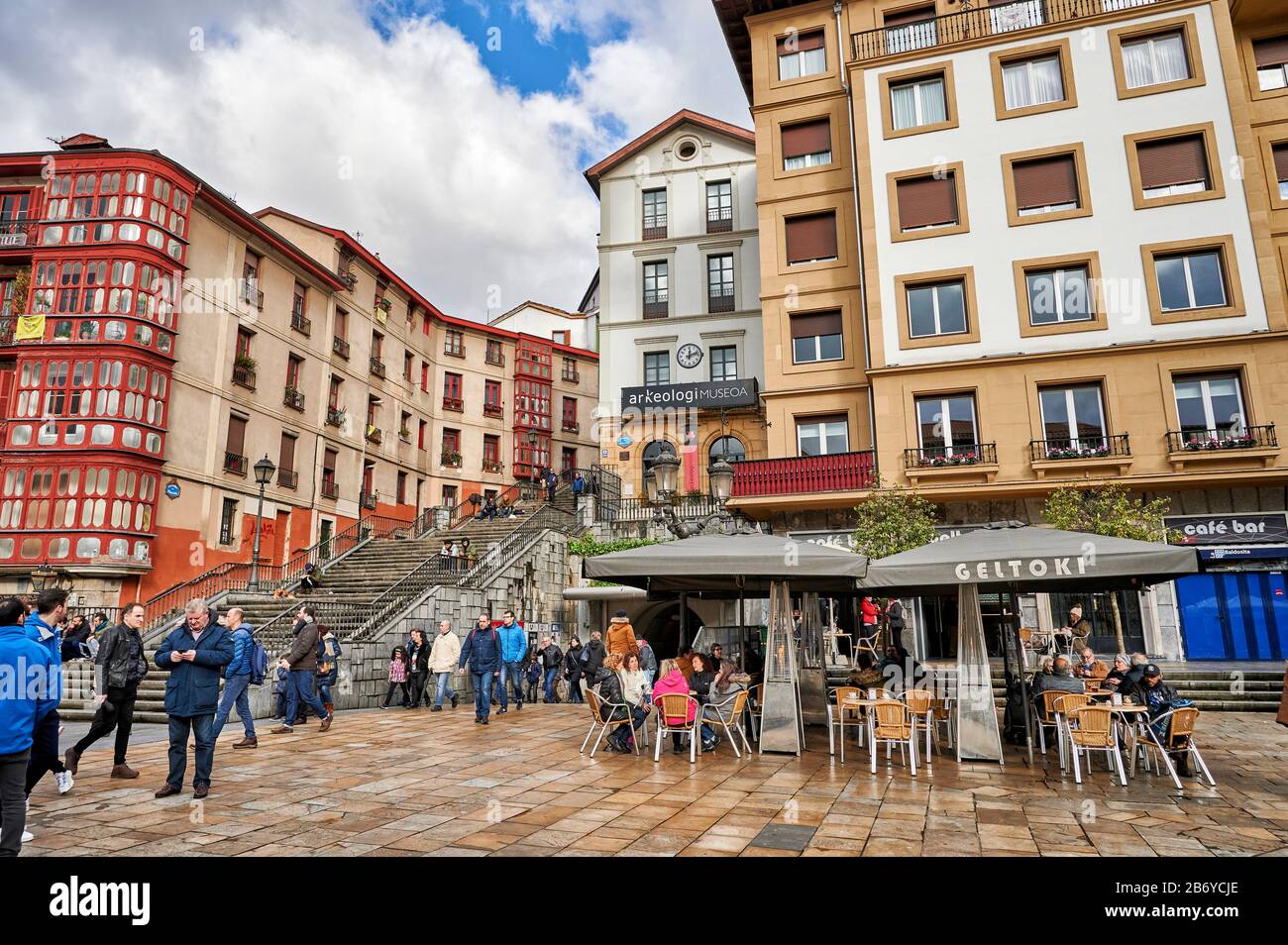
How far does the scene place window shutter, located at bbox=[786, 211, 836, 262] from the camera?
23141 millimetres

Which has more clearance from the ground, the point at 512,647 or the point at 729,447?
the point at 729,447

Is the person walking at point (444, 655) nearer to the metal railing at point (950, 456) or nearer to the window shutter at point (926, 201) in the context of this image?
the metal railing at point (950, 456)

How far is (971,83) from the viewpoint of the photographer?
69.1 feet

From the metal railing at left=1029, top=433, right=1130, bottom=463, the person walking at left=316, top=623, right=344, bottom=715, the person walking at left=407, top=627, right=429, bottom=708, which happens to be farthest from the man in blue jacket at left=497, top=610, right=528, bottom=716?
the metal railing at left=1029, top=433, right=1130, bottom=463

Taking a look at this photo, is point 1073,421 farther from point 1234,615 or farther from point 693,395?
point 693,395

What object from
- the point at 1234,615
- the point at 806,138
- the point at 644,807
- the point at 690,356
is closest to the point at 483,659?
the point at 644,807

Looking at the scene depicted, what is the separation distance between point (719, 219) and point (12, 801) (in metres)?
29.1

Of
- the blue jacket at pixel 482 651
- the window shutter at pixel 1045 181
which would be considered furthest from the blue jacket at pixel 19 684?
the window shutter at pixel 1045 181

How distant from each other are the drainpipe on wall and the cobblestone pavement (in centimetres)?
1266

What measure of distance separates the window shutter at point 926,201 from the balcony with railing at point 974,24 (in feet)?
13.0

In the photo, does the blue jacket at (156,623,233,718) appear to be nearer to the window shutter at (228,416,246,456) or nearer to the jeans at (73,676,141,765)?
the jeans at (73,676,141,765)

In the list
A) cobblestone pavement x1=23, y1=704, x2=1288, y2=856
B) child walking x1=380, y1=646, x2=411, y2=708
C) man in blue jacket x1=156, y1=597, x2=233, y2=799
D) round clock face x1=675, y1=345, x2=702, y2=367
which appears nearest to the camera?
cobblestone pavement x1=23, y1=704, x2=1288, y2=856

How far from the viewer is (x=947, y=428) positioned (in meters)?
19.7
